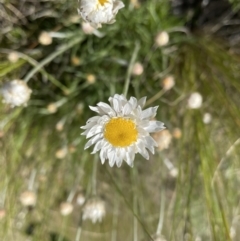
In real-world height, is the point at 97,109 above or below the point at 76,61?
below

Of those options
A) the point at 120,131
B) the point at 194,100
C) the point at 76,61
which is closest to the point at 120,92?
the point at 76,61

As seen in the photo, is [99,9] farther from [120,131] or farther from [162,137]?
[162,137]

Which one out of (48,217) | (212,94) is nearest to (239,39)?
(212,94)

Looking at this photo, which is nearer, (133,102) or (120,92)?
(133,102)

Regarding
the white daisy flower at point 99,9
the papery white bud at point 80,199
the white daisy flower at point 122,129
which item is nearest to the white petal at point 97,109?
the white daisy flower at point 122,129

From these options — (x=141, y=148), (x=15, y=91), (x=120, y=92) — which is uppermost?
(x=120, y=92)

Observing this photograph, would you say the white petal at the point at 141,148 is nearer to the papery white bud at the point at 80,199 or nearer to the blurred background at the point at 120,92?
the blurred background at the point at 120,92

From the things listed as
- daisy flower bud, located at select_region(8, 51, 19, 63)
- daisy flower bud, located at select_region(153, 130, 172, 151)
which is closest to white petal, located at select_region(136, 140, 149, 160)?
daisy flower bud, located at select_region(153, 130, 172, 151)

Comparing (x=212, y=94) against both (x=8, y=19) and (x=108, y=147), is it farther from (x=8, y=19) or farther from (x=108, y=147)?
(x=8, y=19)
